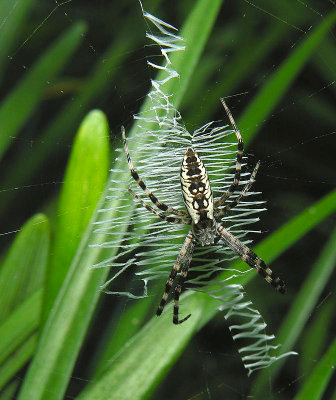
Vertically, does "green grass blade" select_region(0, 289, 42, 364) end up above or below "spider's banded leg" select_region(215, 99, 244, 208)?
below

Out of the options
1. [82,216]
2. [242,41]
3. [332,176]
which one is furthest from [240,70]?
[82,216]

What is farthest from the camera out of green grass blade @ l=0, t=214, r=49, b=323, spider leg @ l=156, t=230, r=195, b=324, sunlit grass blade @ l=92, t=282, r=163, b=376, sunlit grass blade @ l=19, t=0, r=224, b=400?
spider leg @ l=156, t=230, r=195, b=324

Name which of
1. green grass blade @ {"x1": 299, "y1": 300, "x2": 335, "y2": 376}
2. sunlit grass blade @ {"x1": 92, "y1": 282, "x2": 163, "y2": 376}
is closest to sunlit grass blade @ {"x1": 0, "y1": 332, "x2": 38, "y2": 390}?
sunlit grass blade @ {"x1": 92, "y1": 282, "x2": 163, "y2": 376}

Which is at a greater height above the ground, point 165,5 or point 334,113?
point 165,5

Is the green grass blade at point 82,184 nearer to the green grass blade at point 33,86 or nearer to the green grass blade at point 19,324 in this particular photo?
the green grass blade at point 19,324

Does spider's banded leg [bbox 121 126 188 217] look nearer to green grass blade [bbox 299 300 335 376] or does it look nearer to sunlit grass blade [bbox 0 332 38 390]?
sunlit grass blade [bbox 0 332 38 390]

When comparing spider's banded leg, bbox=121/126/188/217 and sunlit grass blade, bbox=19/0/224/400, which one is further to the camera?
spider's banded leg, bbox=121/126/188/217

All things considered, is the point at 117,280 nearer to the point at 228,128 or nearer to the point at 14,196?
the point at 14,196

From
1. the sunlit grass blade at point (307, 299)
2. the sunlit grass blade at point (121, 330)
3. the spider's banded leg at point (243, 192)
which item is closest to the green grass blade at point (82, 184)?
the sunlit grass blade at point (121, 330)
